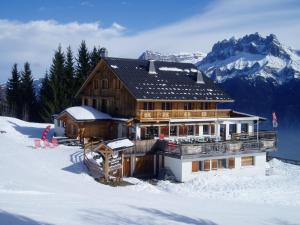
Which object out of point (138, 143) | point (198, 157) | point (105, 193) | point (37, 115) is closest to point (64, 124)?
point (138, 143)

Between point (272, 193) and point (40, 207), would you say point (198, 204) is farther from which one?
point (40, 207)

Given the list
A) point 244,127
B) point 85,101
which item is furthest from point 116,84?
point 244,127

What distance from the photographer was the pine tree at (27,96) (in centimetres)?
6494

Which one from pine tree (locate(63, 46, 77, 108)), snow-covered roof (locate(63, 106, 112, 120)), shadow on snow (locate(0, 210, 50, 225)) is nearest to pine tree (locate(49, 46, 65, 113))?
pine tree (locate(63, 46, 77, 108))

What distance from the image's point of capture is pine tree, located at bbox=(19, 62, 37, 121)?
64938mm

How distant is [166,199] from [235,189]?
759 centimetres

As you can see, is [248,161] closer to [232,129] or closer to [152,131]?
[232,129]

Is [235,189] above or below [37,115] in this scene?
below

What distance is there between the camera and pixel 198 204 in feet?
84.4

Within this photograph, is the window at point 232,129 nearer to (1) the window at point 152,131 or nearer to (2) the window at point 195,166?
(1) the window at point 152,131

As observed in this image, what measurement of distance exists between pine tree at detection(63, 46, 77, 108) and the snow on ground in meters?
18.5

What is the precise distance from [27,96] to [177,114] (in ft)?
108

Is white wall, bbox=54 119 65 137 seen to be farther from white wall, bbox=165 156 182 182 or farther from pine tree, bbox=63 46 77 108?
pine tree, bbox=63 46 77 108

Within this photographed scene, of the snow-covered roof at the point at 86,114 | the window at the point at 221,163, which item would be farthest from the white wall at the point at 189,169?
the snow-covered roof at the point at 86,114
